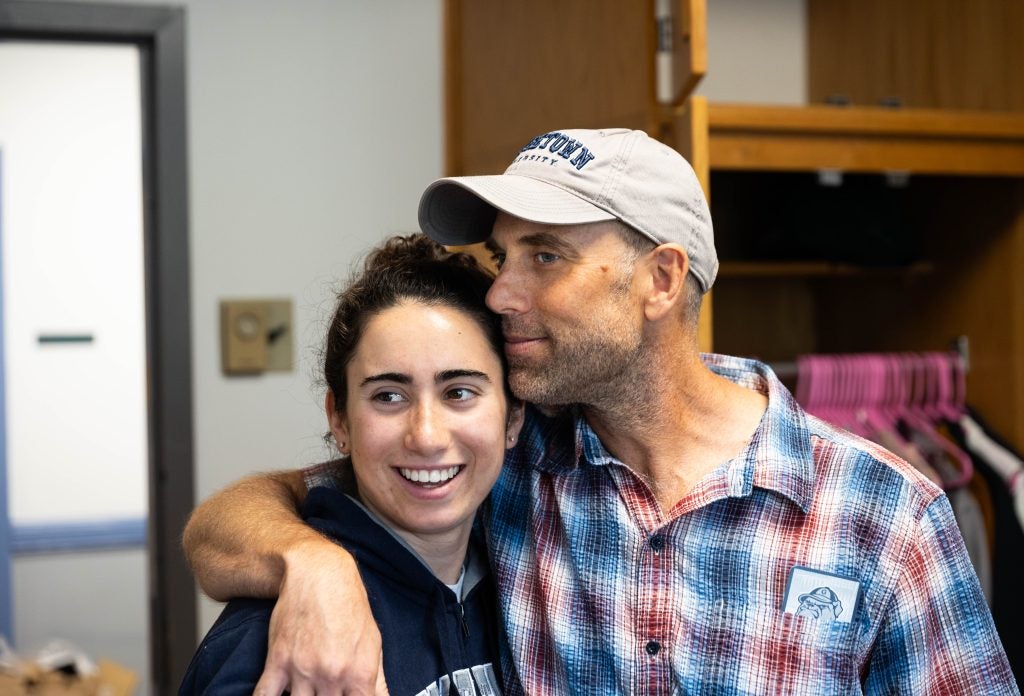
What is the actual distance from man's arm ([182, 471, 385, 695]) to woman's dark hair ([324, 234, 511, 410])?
0.18 meters

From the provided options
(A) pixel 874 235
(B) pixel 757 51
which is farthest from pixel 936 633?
(B) pixel 757 51

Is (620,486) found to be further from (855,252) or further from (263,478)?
(855,252)

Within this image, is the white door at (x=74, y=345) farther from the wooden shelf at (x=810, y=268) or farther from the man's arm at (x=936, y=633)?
the man's arm at (x=936, y=633)

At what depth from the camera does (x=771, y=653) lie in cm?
125

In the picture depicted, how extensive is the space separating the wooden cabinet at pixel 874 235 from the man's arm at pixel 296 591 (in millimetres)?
1120

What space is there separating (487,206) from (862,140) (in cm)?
106

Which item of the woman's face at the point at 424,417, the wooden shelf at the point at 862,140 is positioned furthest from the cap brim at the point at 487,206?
the wooden shelf at the point at 862,140

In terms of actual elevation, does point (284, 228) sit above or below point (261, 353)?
above

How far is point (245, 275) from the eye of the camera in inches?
95.9

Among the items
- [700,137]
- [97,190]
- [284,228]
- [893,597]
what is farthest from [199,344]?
[97,190]

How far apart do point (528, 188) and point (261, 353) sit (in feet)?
4.19

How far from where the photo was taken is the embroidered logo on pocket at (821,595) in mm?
1241

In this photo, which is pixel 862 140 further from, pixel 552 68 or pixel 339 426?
pixel 339 426

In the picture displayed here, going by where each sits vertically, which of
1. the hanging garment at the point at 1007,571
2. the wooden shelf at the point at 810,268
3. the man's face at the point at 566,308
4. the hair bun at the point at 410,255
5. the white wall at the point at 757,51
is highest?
the white wall at the point at 757,51
